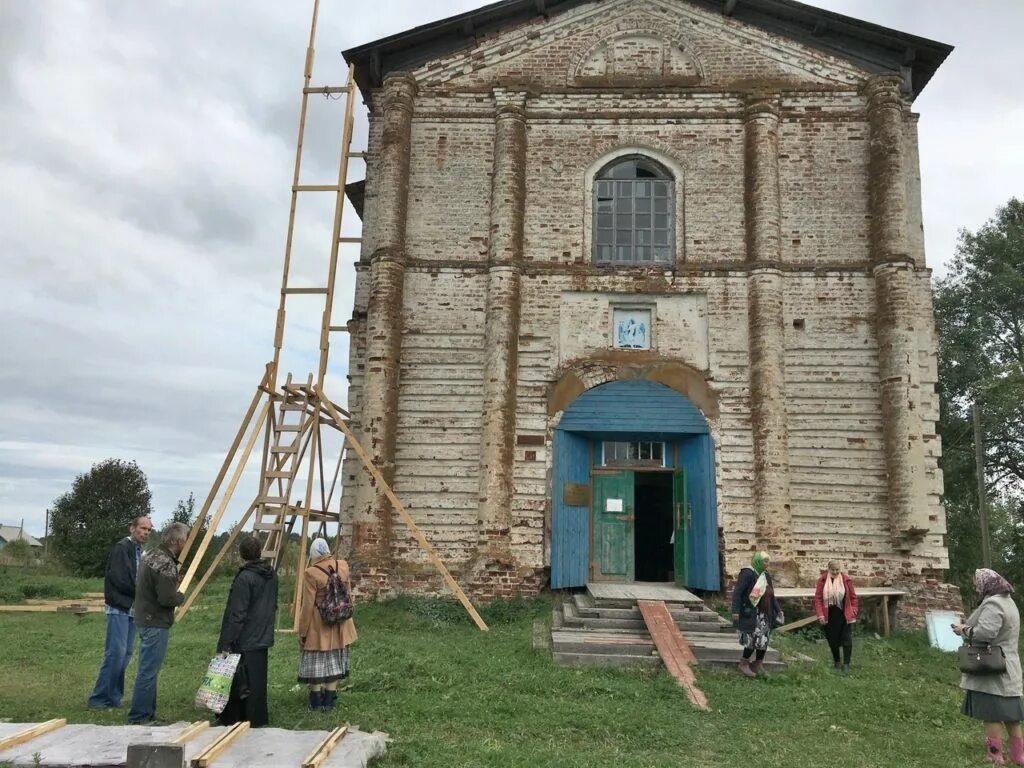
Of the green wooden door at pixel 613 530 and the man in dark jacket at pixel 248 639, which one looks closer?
the man in dark jacket at pixel 248 639

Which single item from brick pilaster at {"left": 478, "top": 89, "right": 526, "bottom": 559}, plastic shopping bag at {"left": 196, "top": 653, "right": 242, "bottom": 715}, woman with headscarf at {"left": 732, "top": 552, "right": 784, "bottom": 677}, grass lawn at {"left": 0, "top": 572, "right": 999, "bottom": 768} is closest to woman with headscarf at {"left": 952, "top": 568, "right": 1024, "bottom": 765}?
grass lawn at {"left": 0, "top": 572, "right": 999, "bottom": 768}

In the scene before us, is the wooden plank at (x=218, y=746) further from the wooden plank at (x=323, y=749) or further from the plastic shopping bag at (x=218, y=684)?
the wooden plank at (x=323, y=749)

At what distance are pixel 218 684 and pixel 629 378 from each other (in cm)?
889

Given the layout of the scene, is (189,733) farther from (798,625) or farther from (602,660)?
(798,625)

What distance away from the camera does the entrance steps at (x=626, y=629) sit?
9.25m

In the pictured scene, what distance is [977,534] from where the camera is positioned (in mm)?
23703

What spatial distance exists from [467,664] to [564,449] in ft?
16.0

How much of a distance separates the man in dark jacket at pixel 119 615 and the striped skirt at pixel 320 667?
164 cm

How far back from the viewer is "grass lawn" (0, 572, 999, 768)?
20.6ft

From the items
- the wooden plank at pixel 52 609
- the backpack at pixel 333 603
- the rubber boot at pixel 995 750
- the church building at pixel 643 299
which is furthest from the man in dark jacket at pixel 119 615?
the wooden plank at pixel 52 609

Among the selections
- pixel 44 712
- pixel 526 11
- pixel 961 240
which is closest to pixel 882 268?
pixel 526 11

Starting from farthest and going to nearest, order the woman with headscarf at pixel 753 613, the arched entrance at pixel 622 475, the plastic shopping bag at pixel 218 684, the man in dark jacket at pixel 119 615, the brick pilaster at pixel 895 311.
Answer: the arched entrance at pixel 622 475 < the brick pilaster at pixel 895 311 < the woman with headscarf at pixel 753 613 < the man in dark jacket at pixel 119 615 < the plastic shopping bag at pixel 218 684

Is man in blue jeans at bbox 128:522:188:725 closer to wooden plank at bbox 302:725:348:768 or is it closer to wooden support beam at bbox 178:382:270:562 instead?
wooden plank at bbox 302:725:348:768

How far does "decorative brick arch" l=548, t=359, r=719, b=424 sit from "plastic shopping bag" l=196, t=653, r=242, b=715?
7.90 m
